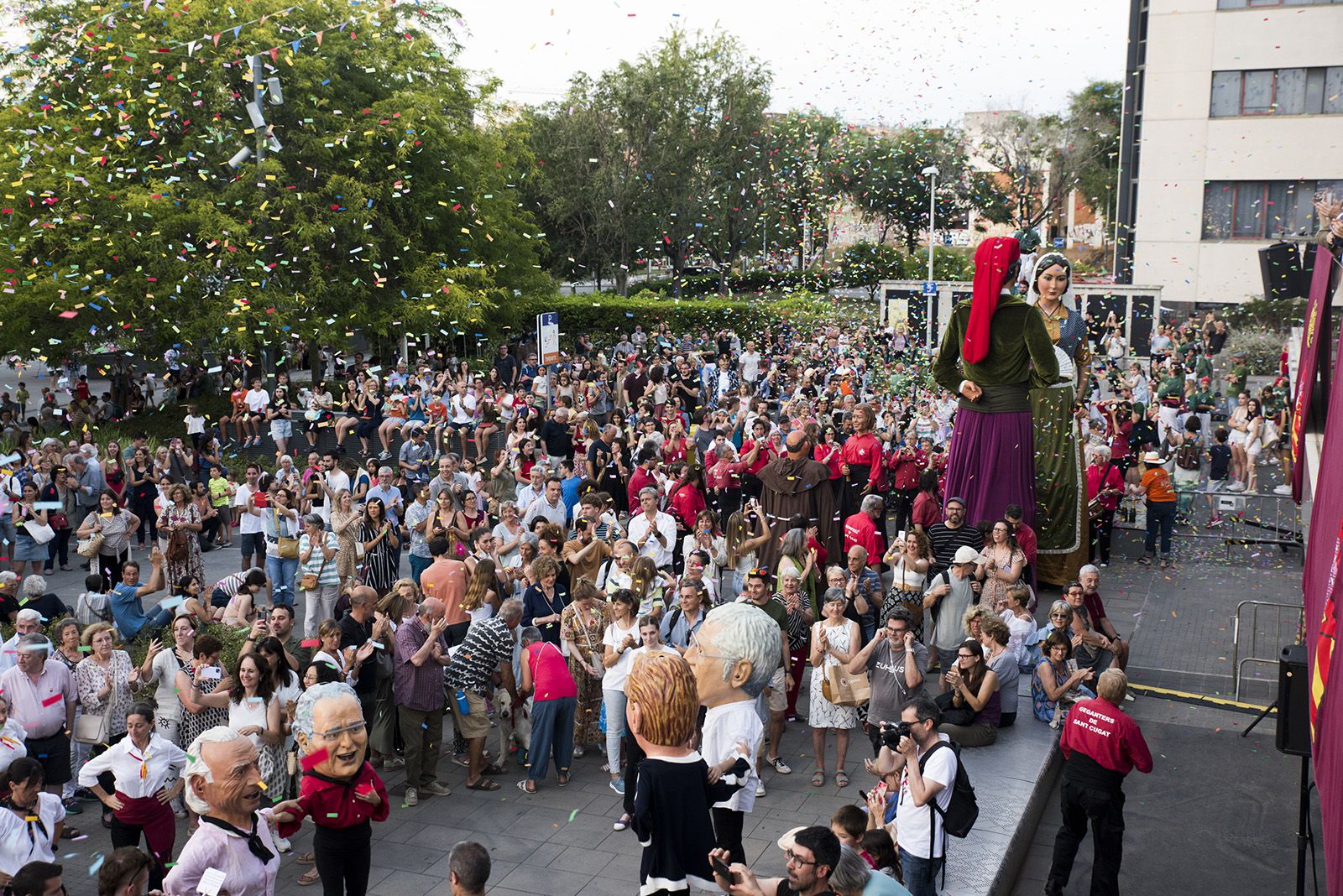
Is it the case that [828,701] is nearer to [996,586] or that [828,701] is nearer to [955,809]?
[955,809]

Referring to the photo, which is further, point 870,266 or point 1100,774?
point 870,266

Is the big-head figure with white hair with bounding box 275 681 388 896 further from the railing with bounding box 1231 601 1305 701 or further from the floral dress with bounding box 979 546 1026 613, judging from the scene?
the railing with bounding box 1231 601 1305 701

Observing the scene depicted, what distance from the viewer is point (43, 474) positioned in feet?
48.0

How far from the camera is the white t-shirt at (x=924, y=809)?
5879 millimetres

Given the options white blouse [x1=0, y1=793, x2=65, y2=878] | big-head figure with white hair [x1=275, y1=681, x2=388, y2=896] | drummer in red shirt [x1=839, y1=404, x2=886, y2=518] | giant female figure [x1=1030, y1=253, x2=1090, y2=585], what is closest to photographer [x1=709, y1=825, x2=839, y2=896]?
big-head figure with white hair [x1=275, y1=681, x2=388, y2=896]

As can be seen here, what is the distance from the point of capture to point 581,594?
8.46 m

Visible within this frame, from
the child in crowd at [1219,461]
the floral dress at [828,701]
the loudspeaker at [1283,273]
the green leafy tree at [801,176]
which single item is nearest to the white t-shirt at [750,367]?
the child in crowd at [1219,461]

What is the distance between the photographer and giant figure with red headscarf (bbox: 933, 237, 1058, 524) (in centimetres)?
1109

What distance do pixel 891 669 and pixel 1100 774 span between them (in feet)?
4.93

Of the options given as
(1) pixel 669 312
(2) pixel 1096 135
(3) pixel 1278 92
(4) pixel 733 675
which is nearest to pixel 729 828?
(4) pixel 733 675

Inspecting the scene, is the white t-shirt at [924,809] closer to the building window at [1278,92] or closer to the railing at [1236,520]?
the railing at [1236,520]

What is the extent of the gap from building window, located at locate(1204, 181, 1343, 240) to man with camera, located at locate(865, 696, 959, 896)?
32364 millimetres

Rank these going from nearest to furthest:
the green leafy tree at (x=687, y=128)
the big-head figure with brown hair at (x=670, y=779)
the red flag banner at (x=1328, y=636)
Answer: the red flag banner at (x=1328, y=636) < the big-head figure with brown hair at (x=670, y=779) < the green leafy tree at (x=687, y=128)

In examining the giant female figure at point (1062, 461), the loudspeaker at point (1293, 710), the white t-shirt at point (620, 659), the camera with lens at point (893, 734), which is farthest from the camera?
the giant female figure at point (1062, 461)
